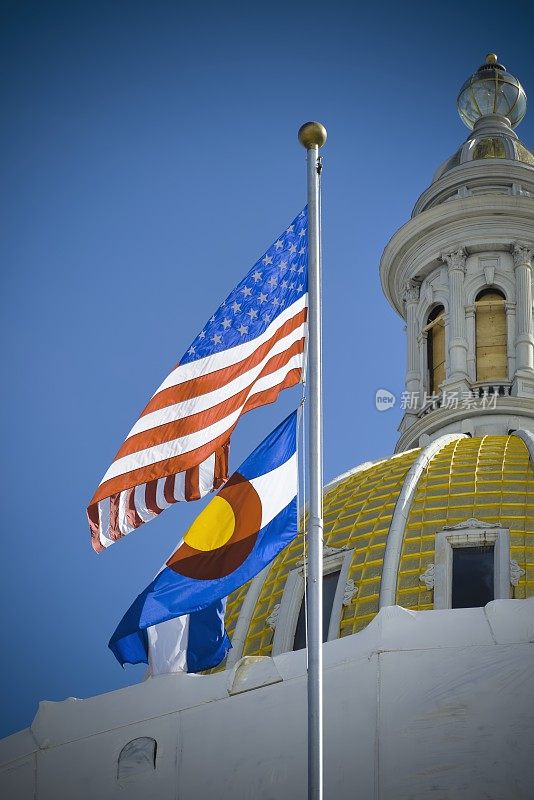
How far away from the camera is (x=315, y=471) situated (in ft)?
76.0

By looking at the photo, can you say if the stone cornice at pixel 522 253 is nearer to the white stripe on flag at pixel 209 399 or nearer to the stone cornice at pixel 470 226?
the stone cornice at pixel 470 226

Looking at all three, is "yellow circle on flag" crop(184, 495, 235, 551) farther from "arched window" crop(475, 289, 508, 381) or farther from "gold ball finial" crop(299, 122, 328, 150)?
"arched window" crop(475, 289, 508, 381)

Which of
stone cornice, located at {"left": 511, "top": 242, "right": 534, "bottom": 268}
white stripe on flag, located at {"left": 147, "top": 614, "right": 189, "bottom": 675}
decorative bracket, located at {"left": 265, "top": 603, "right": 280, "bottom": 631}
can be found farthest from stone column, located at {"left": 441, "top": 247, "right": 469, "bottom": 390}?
white stripe on flag, located at {"left": 147, "top": 614, "right": 189, "bottom": 675}

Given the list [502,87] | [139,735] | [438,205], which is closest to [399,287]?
[438,205]

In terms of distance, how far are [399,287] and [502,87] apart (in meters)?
6.41

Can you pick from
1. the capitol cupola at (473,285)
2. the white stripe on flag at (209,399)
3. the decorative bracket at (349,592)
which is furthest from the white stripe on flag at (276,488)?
the capitol cupola at (473,285)

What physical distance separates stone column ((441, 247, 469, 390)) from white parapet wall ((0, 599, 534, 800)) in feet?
62.1

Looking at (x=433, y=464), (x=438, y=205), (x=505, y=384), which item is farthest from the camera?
(x=438, y=205)

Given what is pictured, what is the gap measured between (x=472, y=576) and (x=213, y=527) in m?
12.9

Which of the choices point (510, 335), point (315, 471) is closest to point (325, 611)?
point (510, 335)

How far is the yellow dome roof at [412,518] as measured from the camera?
120ft

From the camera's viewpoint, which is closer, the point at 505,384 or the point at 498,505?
the point at 498,505

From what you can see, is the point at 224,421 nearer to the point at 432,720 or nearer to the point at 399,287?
the point at 432,720

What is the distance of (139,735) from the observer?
28.6 m
